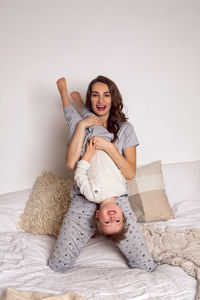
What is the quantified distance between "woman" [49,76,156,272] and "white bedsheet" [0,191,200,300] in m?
0.08

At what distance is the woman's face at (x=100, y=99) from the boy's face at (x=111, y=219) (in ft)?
2.01

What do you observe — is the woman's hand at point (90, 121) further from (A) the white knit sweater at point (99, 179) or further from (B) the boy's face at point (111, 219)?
(B) the boy's face at point (111, 219)

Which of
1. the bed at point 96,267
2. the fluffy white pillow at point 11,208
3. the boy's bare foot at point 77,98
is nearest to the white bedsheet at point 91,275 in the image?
the bed at point 96,267

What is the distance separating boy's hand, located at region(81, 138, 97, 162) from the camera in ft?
5.47

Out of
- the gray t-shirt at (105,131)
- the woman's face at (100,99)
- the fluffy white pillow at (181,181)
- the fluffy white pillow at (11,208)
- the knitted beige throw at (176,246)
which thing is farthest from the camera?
the fluffy white pillow at (181,181)

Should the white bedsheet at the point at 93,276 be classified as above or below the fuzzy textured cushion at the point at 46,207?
below

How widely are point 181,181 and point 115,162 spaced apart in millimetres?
799

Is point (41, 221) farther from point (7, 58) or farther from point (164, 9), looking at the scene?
point (164, 9)

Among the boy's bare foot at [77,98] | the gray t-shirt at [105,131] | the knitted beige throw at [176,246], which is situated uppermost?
the boy's bare foot at [77,98]

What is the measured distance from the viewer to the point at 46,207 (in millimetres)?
2014

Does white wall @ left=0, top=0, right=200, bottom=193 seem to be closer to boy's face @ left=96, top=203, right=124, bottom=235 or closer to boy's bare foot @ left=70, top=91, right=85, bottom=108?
boy's bare foot @ left=70, top=91, right=85, bottom=108

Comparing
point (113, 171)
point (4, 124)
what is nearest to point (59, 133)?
point (4, 124)

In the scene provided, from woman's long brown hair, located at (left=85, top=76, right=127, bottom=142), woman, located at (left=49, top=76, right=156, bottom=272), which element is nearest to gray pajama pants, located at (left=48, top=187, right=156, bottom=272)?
woman, located at (left=49, top=76, right=156, bottom=272)

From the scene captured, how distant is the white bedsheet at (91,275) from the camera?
1296mm
